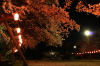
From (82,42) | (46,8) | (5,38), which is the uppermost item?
(82,42)

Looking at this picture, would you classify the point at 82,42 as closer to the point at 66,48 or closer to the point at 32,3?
the point at 66,48

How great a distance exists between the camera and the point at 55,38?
60.8ft

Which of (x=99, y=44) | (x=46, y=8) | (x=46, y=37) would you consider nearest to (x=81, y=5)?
(x=46, y=8)

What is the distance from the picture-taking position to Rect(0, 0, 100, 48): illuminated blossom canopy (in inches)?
444

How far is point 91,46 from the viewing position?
5344 centimetres

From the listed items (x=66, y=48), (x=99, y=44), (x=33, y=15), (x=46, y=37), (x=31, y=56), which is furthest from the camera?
(x=66, y=48)

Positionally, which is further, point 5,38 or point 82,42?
point 82,42

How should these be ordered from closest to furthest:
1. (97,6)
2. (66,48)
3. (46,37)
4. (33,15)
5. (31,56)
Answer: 1. (97,6)
2. (33,15)
3. (46,37)
4. (31,56)
5. (66,48)

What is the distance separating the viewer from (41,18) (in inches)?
571

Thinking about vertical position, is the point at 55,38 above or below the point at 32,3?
below

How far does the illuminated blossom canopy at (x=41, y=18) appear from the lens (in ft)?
37.0

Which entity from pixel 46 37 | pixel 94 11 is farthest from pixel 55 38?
pixel 94 11

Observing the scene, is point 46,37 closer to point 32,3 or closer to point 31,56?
point 32,3

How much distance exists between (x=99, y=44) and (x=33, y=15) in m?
39.8
